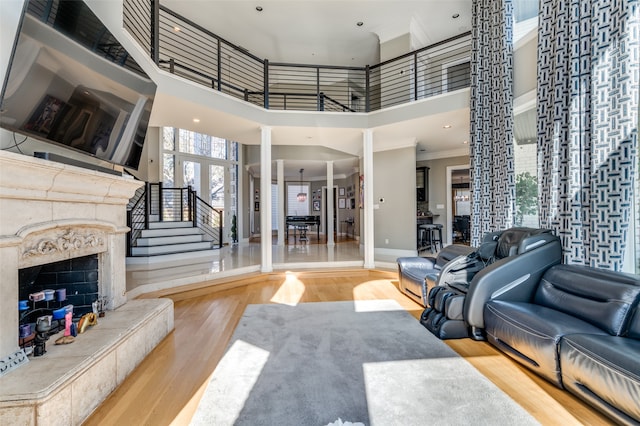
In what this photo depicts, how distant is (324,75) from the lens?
8.20 m

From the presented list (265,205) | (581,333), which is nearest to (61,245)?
(265,205)

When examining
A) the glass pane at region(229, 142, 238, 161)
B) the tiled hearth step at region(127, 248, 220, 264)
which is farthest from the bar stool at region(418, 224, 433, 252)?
the glass pane at region(229, 142, 238, 161)

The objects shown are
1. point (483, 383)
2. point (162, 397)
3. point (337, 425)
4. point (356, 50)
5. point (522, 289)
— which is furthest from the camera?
point (356, 50)

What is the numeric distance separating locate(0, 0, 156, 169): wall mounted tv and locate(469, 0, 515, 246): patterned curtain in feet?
14.7

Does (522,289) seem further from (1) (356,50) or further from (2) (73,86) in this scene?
(1) (356,50)

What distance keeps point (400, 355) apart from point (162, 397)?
1779 mm

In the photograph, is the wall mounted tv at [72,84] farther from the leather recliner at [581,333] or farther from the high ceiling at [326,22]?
the high ceiling at [326,22]

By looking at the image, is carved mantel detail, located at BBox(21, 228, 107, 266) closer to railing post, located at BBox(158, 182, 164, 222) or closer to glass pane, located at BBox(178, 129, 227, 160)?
railing post, located at BBox(158, 182, 164, 222)

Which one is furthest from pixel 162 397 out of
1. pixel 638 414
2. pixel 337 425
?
pixel 638 414

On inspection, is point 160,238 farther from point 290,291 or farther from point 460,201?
point 460,201

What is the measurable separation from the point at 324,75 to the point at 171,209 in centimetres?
588

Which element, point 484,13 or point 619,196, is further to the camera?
point 484,13

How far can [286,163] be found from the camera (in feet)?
29.3

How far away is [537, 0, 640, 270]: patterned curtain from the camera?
86.4 inches
